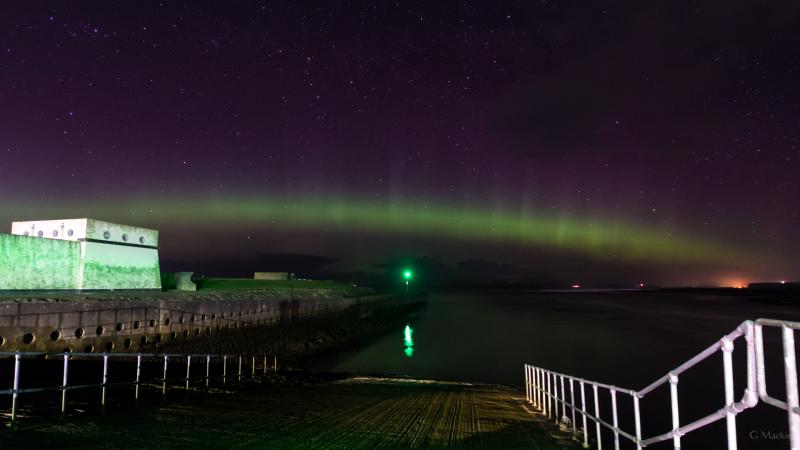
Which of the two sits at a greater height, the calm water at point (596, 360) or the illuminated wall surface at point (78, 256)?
the illuminated wall surface at point (78, 256)

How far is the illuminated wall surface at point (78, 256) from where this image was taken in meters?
20.5

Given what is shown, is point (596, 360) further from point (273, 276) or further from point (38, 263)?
point (273, 276)

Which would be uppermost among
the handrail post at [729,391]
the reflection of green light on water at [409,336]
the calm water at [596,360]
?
the handrail post at [729,391]

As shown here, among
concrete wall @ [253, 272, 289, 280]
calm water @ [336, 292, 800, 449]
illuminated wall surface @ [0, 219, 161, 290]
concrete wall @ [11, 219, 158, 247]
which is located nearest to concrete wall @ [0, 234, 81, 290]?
illuminated wall surface @ [0, 219, 161, 290]

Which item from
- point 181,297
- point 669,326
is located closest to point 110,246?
point 181,297

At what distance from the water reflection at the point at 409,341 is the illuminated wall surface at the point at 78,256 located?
17.9 m

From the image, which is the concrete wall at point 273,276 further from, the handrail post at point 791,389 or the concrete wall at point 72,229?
the handrail post at point 791,389

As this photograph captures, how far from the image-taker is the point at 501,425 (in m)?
7.99

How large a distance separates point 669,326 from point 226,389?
59377mm

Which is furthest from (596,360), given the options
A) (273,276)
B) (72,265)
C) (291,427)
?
(273,276)

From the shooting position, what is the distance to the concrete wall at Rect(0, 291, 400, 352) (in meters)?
15.2

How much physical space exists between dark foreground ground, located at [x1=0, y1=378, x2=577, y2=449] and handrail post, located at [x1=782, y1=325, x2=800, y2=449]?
4116mm

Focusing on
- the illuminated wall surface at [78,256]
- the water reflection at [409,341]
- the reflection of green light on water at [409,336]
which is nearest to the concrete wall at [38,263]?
the illuminated wall surface at [78,256]

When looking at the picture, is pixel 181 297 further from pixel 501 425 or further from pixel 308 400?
pixel 501 425
